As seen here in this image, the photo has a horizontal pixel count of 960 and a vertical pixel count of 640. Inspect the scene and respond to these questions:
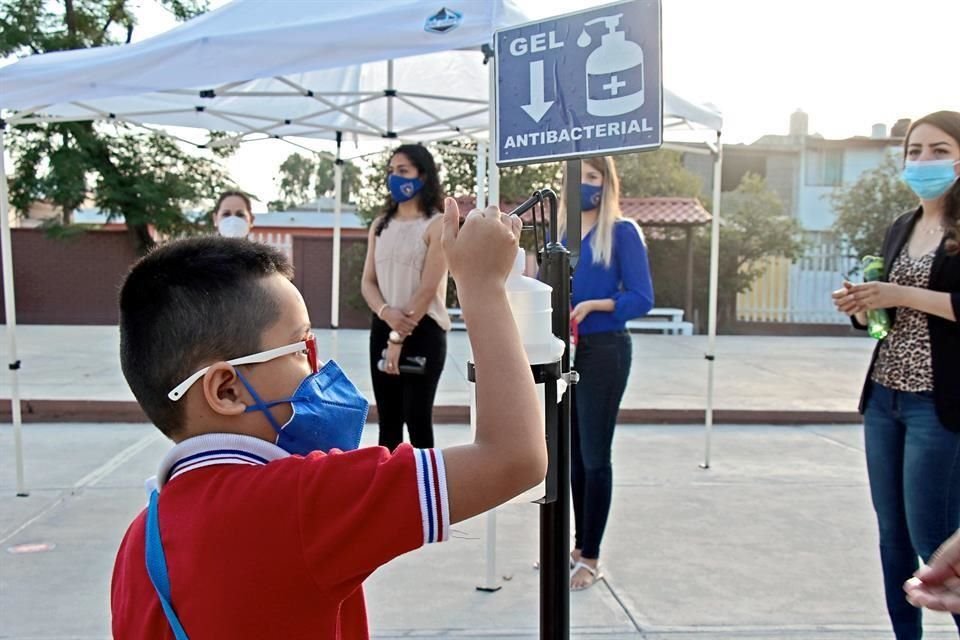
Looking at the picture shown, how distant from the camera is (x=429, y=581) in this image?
3.63m

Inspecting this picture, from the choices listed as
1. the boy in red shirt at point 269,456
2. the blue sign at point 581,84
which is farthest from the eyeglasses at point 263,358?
the blue sign at point 581,84

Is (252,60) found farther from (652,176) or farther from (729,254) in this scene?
(652,176)

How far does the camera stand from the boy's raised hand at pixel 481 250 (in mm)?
1179

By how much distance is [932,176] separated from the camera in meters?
2.48

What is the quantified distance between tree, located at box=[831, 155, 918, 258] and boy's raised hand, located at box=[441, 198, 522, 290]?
19.2 meters

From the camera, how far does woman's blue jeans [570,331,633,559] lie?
3.36 meters

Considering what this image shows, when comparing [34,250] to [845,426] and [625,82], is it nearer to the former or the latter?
[845,426]

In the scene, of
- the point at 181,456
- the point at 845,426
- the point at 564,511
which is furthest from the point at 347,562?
the point at 845,426

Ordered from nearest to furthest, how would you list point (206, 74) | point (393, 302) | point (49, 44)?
1. point (206, 74)
2. point (393, 302)
3. point (49, 44)

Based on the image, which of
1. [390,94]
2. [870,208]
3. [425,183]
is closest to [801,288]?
[870,208]

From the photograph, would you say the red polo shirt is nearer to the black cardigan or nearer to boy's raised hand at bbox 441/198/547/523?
boy's raised hand at bbox 441/198/547/523

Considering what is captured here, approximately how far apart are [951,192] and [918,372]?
55 centimetres

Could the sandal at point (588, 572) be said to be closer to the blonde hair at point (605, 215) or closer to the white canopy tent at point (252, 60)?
the blonde hair at point (605, 215)

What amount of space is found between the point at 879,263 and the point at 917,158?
0.36 meters
